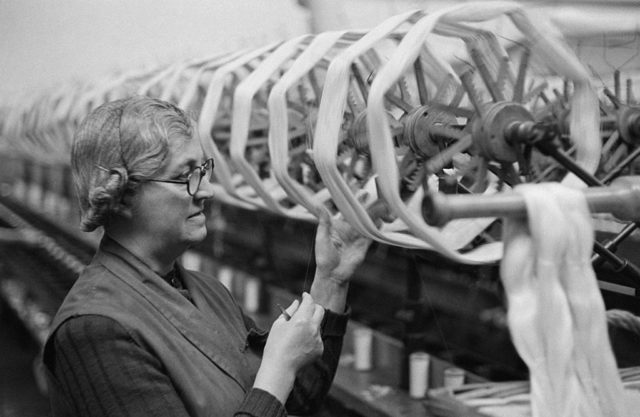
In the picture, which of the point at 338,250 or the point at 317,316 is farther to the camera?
the point at 338,250

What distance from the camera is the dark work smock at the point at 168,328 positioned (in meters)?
1.14

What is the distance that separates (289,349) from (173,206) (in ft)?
0.96

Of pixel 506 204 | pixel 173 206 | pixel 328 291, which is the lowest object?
pixel 328 291

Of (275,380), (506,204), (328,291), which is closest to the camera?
(506,204)

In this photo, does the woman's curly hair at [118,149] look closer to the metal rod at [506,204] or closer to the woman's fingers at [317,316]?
the woman's fingers at [317,316]

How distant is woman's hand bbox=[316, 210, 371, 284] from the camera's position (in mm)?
1403

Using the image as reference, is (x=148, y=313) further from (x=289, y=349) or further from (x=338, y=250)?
(x=338, y=250)

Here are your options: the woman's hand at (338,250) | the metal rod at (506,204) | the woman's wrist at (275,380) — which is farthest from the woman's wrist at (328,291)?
the metal rod at (506,204)

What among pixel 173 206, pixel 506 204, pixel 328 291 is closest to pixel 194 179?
pixel 173 206

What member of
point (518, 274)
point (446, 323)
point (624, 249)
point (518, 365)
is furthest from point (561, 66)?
point (446, 323)

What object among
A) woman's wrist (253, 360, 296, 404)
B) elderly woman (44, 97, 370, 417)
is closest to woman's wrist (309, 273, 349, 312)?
elderly woman (44, 97, 370, 417)

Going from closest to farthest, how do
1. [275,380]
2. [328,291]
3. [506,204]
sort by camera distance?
1. [506,204]
2. [275,380]
3. [328,291]

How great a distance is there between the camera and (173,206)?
122 cm

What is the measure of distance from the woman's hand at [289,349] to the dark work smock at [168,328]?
8 centimetres
